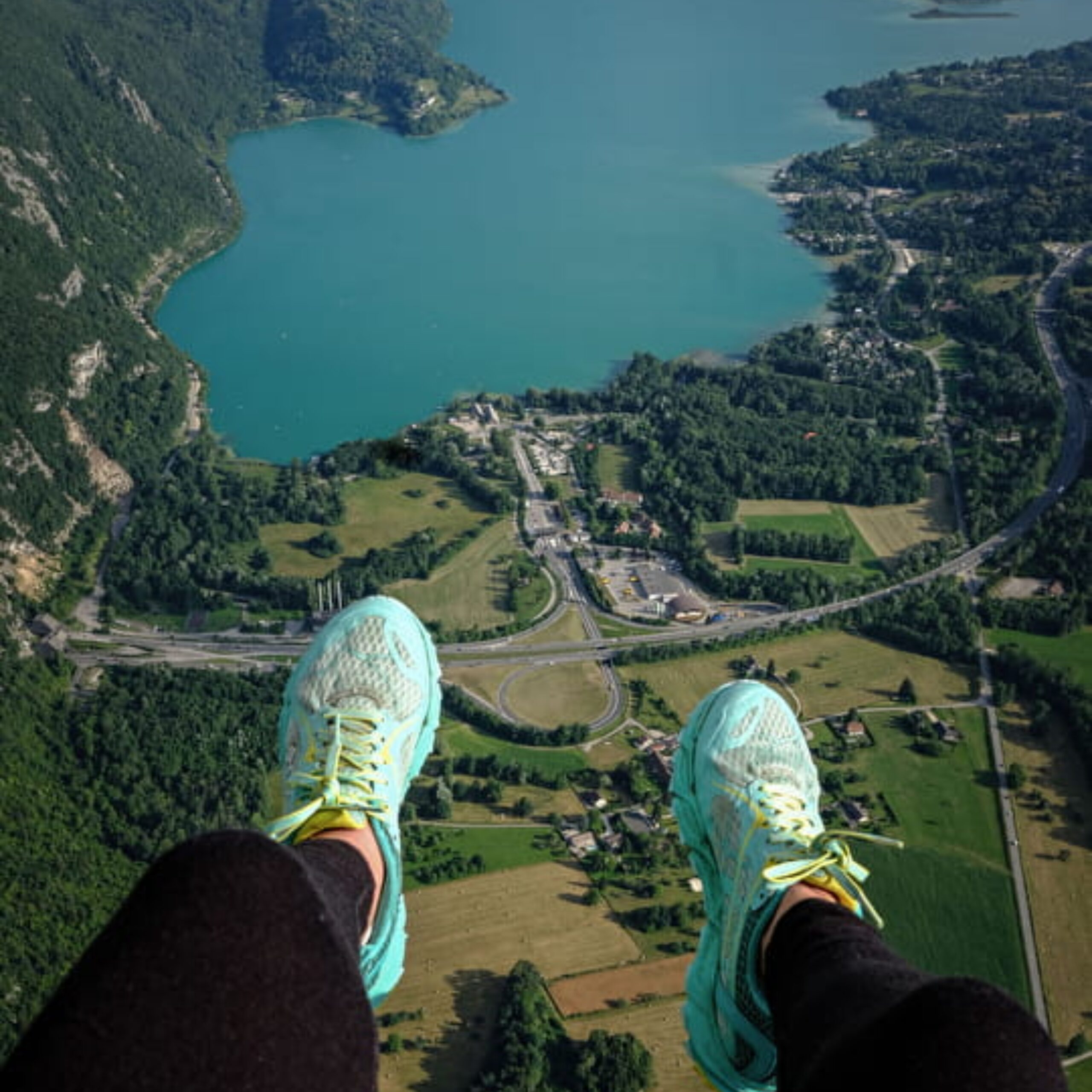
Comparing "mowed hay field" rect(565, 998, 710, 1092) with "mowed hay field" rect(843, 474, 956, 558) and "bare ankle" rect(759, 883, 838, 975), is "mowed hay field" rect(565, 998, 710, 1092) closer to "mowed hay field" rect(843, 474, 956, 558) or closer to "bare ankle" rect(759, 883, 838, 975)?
"bare ankle" rect(759, 883, 838, 975)

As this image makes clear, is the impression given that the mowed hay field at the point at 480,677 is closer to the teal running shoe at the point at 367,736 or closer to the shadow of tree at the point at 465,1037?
the shadow of tree at the point at 465,1037

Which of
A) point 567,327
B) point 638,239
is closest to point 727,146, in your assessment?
point 638,239

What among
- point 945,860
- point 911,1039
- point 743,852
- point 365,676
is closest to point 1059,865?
point 945,860

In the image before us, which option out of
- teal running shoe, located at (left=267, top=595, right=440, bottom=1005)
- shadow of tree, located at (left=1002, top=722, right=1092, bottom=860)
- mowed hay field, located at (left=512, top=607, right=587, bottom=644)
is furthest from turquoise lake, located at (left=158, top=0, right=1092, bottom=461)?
teal running shoe, located at (left=267, top=595, right=440, bottom=1005)

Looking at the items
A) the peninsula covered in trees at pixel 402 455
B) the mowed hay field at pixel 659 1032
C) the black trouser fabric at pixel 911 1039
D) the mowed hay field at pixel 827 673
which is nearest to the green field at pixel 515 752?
the peninsula covered in trees at pixel 402 455

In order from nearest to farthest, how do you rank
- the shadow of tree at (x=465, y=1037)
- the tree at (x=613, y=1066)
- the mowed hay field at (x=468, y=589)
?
the tree at (x=613, y=1066) < the shadow of tree at (x=465, y=1037) < the mowed hay field at (x=468, y=589)
